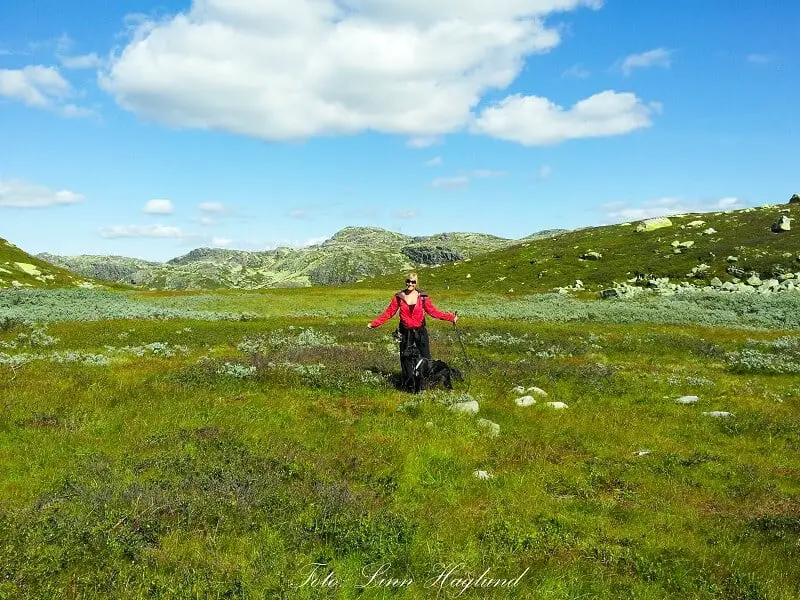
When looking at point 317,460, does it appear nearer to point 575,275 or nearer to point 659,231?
point 575,275

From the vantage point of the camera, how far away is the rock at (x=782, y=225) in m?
99.6

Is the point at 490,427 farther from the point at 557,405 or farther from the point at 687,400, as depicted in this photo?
the point at 687,400

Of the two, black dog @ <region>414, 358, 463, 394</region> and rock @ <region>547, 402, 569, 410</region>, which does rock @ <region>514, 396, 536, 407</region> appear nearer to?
rock @ <region>547, 402, 569, 410</region>

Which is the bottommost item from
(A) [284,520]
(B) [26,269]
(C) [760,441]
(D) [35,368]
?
(C) [760,441]

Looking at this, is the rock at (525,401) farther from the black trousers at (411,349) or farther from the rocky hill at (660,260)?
the rocky hill at (660,260)

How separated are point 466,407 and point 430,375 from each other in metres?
3.02

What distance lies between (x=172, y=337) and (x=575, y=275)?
288 ft

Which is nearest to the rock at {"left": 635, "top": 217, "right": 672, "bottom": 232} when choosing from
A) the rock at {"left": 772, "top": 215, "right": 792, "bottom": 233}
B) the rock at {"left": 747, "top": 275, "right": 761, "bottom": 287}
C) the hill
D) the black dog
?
the rock at {"left": 772, "top": 215, "right": 792, "bottom": 233}

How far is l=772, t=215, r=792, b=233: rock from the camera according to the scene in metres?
99.6

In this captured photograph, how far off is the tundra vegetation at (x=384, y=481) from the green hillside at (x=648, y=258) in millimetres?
74816

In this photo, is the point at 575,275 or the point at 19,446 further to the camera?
the point at 575,275

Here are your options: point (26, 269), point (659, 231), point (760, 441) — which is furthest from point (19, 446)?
point (659, 231)

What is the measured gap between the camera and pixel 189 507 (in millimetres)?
7805

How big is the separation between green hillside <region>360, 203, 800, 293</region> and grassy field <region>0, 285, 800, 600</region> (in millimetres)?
76372
